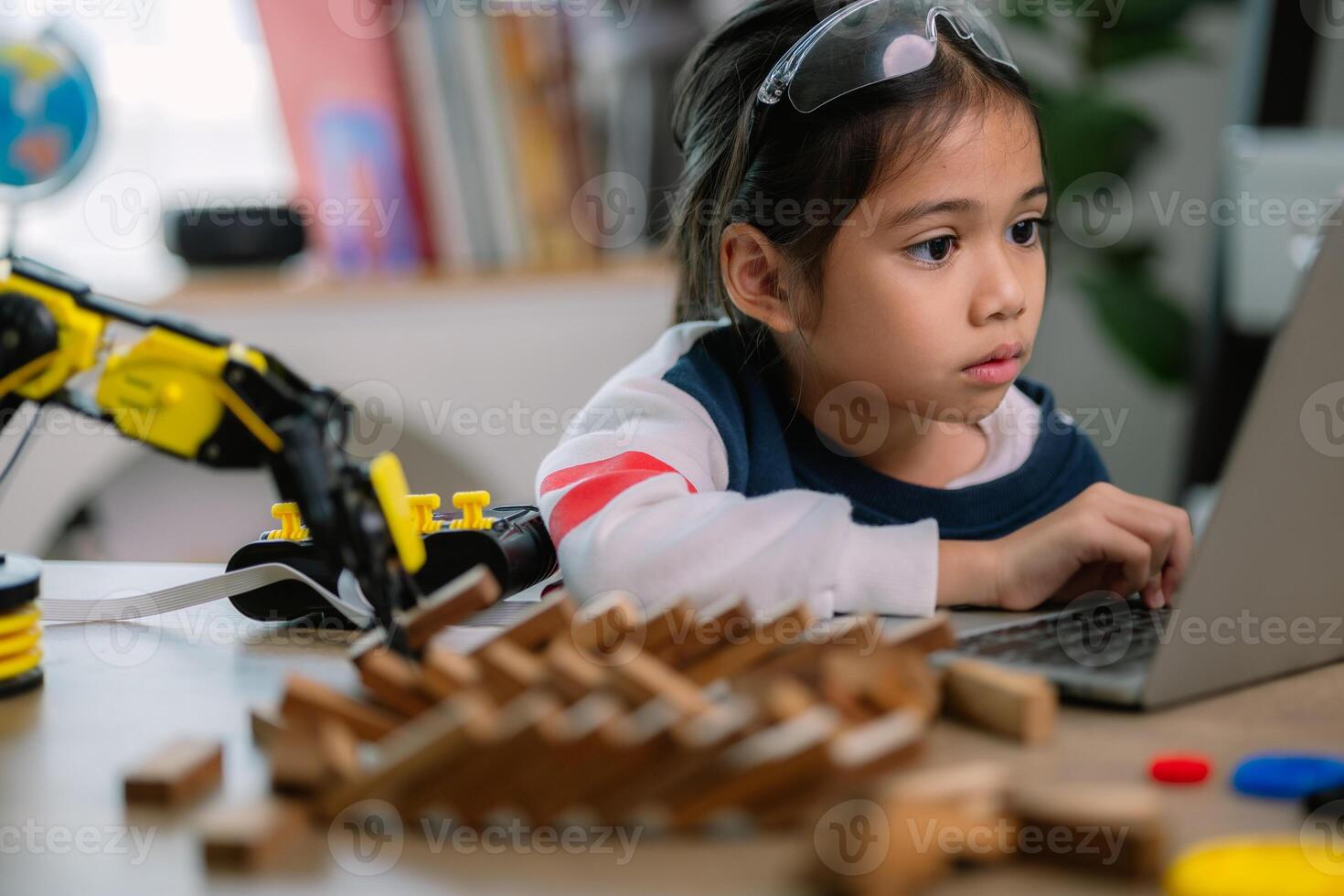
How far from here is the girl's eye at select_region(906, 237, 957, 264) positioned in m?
0.96

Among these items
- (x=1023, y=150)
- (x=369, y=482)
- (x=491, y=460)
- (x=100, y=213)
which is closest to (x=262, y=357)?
(x=369, y=482)

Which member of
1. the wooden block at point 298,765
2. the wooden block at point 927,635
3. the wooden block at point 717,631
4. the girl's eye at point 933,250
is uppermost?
the girl's eye at point 933,250

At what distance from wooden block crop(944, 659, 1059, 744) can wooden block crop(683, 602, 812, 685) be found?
0.23 feet

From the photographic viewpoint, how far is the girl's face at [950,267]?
943mm

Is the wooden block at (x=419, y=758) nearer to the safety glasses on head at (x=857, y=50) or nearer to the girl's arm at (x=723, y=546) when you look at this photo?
the girl's arm at (x=723, y=546)

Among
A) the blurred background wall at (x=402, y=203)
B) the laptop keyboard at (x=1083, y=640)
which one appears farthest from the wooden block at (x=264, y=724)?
the blurred background wall at (x=402, y=203)

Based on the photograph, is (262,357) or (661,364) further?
(661,364)

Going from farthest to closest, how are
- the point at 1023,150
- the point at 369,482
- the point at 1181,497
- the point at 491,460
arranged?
1. the point at 1181,497
2. the point at 491,460
3. the point at 1023,150
4. the point at 369,482

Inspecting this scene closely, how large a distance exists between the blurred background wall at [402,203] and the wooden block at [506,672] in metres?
1.49

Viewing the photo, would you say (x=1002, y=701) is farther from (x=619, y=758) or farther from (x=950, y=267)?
(x=950, y=267)

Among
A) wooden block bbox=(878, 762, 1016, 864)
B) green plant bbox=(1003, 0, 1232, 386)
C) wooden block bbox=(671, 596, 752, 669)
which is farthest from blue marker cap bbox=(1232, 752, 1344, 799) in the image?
green plant bbox=(1003, 0, 1232, 386)

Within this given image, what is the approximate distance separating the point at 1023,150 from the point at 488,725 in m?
0.70

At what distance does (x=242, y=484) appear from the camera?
7.09 ft

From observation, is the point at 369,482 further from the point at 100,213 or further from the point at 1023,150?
the point at 100,213
